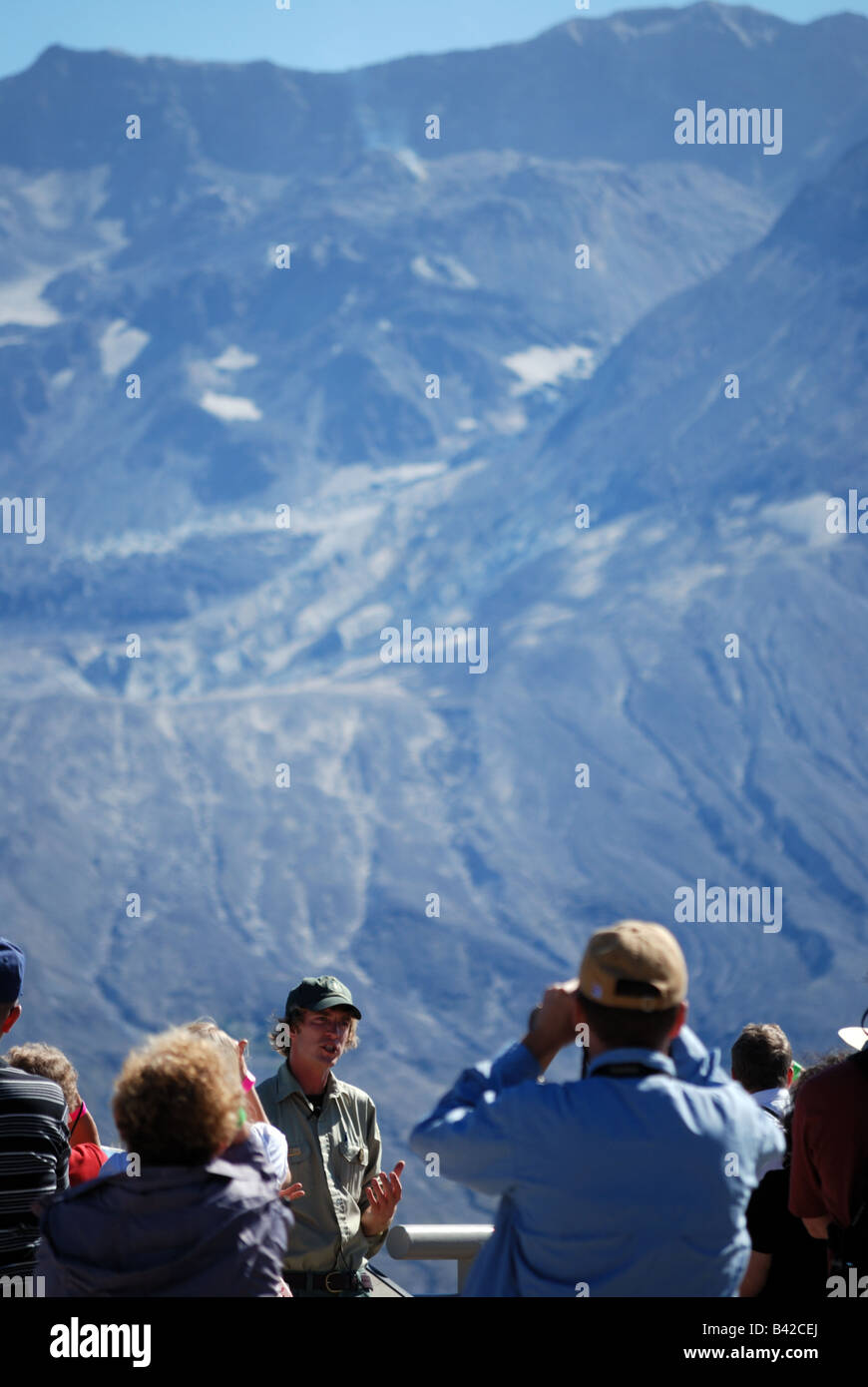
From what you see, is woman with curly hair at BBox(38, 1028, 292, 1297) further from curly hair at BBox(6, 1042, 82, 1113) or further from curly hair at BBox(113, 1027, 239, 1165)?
curly hair at BBox(6, 1042, 82, 1113)

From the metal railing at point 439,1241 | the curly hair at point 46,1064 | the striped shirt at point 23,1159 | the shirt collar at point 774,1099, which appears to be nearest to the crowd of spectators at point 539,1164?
the striped shirt at point 23,1159

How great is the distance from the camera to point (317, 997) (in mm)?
4477

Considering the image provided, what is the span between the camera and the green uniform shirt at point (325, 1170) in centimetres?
444

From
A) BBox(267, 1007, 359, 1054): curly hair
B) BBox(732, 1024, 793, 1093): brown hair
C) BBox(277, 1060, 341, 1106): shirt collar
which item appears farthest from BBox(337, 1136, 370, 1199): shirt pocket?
BBox(732, 1024, 793, 1093): brown hair

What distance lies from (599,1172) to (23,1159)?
4.55 feet

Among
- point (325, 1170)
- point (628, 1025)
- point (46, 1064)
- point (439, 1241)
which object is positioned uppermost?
point (628, 1025)

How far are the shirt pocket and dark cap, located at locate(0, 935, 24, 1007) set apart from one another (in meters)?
1.35

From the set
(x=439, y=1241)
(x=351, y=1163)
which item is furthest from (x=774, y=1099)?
(x=351, y=1163)

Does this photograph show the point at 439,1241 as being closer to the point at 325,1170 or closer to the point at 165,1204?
the point at 325,1170

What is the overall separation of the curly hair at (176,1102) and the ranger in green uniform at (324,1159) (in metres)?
1.68

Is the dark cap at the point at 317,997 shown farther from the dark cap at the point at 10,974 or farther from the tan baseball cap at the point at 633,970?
the tan baseball cap at the point at 633,970

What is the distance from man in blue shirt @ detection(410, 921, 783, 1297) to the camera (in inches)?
109
